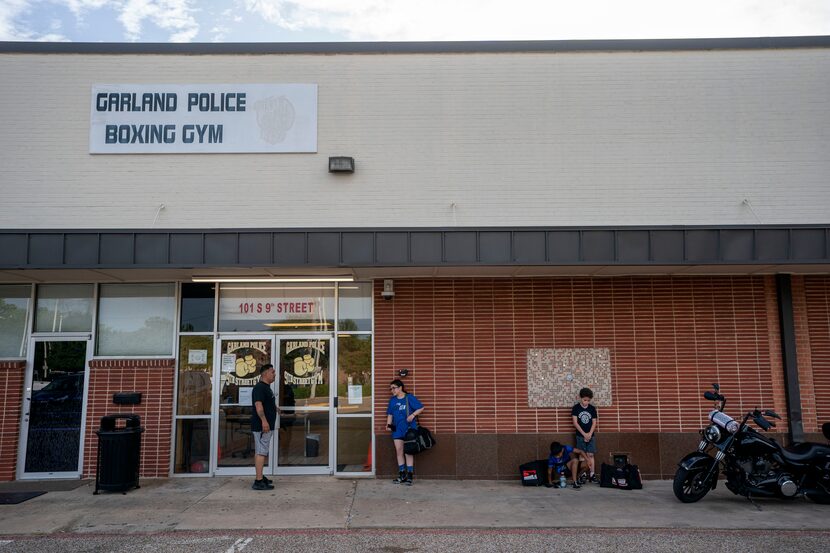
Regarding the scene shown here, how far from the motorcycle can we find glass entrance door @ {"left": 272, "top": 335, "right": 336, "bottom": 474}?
18.8 feet

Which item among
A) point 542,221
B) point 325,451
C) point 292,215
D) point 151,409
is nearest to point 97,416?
point 151,409

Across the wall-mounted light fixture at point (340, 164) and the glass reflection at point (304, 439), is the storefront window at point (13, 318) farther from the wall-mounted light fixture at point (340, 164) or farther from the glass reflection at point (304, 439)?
the wall-mounted light fixture at point (340, 164)

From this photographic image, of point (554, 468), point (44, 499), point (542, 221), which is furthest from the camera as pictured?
point (542, 221)

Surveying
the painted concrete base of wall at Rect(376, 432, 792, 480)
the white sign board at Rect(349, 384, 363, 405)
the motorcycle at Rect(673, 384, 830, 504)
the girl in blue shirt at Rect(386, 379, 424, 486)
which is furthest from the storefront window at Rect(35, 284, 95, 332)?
the motorcycle at Rect(673, 384, 830, 504)

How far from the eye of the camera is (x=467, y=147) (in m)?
11.1

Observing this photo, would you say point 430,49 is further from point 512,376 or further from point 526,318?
point 512,376

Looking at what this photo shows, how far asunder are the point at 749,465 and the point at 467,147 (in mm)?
6653

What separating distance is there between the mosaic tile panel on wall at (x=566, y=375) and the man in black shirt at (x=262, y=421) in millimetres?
4372

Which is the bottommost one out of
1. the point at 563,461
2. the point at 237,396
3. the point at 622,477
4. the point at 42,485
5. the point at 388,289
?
the point at 42,485

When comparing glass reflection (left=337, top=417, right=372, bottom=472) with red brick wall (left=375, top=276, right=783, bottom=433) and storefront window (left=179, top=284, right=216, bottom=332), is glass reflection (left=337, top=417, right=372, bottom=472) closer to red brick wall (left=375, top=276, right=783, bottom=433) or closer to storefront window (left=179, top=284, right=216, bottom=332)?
red brick wall (left=375, top=276, right=783, bottom=433)

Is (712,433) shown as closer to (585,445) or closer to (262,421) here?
(585,445)

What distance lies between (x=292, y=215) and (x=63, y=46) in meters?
5.15

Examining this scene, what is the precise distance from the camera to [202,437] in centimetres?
1094

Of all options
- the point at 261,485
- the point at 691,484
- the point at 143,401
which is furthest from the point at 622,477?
the point at 143,401
